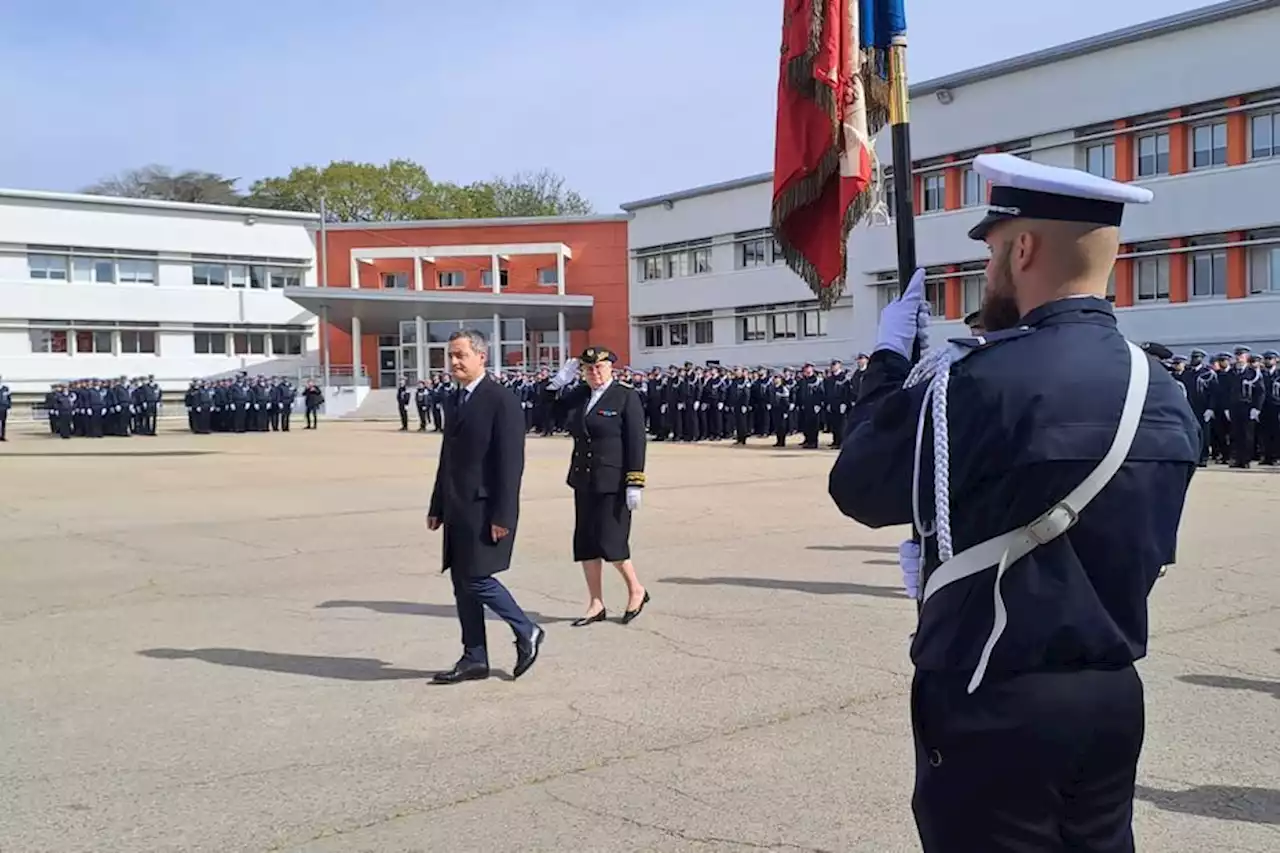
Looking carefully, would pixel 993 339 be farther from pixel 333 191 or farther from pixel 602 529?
pixel 333 191

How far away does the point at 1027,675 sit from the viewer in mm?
2287

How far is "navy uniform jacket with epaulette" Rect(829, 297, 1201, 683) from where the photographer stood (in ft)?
7.41

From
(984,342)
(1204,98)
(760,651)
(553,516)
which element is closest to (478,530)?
(760,651)

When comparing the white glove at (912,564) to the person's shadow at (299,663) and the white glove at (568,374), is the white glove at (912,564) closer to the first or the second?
the person's shadow at (299,663)

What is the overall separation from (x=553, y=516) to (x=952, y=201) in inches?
1078

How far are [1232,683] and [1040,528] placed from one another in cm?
501

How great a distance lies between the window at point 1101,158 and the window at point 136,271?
4377 centimetres

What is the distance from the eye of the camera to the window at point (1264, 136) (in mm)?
30094

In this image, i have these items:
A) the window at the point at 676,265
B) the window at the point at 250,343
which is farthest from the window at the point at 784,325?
the window at the point at 250,343

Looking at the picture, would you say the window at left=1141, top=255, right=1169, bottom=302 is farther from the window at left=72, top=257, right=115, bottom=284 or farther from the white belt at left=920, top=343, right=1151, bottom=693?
the window at left=72, top=257, right=115, bottom=284

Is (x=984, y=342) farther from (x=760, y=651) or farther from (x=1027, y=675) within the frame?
(x=760, y=651)

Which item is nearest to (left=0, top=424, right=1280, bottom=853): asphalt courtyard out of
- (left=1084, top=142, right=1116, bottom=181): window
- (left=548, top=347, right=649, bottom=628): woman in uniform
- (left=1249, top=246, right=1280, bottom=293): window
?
(left=548, top=347, right=649, bottom=628): woman in uniform

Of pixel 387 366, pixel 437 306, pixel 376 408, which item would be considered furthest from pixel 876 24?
pixel 387 366

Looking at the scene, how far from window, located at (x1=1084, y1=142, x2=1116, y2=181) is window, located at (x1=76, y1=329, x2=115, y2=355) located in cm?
4474
